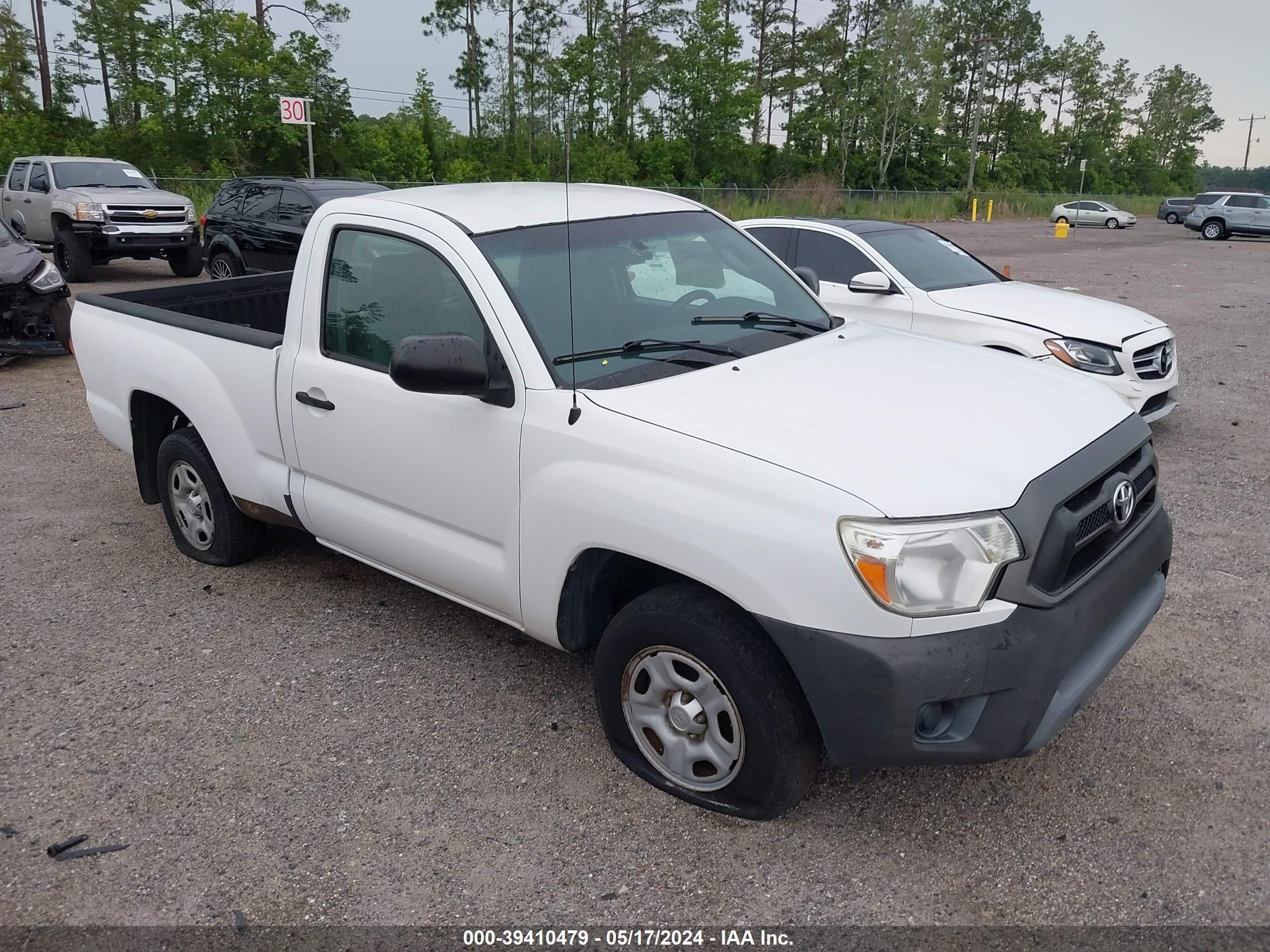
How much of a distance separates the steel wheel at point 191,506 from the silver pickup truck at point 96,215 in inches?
496

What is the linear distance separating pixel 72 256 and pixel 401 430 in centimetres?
1479

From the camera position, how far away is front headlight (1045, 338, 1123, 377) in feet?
23.0

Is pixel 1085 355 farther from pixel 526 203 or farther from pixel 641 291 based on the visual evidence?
pixel 526 203

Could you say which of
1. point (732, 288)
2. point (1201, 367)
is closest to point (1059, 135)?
point (1201, 367)

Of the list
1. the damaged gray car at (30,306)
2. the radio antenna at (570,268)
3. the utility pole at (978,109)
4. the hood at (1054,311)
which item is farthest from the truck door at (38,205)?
the utility pole at (978,109)

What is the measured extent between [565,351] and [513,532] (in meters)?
0.63

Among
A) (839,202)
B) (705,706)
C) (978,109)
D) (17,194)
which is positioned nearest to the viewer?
(705,706)

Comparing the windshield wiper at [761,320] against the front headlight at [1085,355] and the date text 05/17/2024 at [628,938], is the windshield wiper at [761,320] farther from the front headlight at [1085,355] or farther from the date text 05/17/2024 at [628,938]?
the front headlight at [1085,355]

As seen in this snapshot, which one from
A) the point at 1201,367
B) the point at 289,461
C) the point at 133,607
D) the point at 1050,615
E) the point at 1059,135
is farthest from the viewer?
the point at 1059,135

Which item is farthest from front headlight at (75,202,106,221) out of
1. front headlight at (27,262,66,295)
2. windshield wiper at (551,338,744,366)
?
windshield wiper at (551,338,744,366)

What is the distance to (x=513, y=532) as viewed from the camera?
11.2 feet

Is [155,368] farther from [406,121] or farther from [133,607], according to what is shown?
[406,121]

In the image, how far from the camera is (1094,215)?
45125 millimetres

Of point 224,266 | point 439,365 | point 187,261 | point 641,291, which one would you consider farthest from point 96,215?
point 439,365
